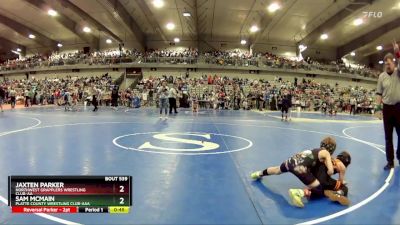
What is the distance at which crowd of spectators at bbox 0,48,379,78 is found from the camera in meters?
35.6

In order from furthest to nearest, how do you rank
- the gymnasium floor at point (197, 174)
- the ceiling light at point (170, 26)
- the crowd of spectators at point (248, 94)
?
the ceiling light at point (170, 26) → the crowd of spectators at point (248, 94) → the gymnasium floor at point (197, 174)

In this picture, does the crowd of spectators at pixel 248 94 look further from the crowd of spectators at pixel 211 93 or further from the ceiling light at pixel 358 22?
the ceiling light at pixel 358 22

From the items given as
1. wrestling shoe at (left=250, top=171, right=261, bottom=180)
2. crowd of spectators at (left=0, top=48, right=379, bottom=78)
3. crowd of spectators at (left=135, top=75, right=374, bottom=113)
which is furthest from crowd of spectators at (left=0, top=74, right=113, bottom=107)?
wrestling shoe at (left=250, top=171, right=261, bottom=180)

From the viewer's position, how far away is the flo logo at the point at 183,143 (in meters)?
7.19

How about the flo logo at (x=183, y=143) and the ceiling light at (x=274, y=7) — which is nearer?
the flo logo at (x=183, y=143)

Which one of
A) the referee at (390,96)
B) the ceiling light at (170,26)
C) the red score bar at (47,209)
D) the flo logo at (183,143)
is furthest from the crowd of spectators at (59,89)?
the red score bar at (47,209)

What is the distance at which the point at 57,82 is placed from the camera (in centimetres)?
3612

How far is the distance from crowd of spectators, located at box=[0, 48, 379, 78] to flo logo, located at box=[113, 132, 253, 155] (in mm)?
26439

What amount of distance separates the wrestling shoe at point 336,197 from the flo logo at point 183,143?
10.4 feet

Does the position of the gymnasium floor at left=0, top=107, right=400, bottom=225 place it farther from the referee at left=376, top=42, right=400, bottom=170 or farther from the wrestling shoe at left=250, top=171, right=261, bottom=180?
the referee at left=376, top=42, right=400, bottom=170

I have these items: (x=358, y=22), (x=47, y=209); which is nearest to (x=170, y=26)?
(x=358, y=22)

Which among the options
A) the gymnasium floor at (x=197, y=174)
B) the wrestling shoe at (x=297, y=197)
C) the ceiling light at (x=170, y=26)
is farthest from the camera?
the ceiling light at (x=170, y=26)

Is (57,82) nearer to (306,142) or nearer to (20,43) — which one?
(20,43)

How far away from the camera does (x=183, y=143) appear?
26.8 feet
